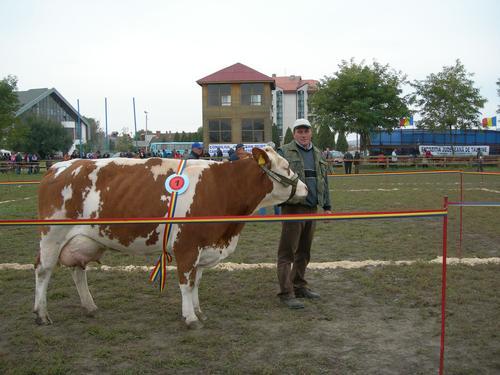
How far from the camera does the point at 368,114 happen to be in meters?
38.6

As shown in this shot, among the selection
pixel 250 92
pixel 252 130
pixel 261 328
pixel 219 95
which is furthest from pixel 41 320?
pixel 250 92

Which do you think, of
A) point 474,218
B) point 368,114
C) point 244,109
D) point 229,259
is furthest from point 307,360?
point 244,109

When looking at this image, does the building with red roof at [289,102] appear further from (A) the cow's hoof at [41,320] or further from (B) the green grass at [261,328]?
(A) the cow's hoof at [41,320]

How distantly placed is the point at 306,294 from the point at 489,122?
43.1 metres

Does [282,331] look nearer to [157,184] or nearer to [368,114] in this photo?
[157,184]

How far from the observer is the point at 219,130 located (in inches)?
1891

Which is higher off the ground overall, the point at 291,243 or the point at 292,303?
the point at 291,243

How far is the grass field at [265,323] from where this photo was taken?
12.6ft

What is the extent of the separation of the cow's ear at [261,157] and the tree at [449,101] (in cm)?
3932

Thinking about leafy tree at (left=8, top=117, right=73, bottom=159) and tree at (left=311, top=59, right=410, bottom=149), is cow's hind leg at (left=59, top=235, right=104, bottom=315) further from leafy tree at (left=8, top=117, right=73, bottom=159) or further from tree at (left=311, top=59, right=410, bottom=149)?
leafy tree at (left=8, top=117, right=73, bottom=159)

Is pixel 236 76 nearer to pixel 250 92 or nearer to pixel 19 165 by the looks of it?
pixel 250 92

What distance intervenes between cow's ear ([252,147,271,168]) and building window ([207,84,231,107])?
44226 mm

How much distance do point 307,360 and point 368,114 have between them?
121ft

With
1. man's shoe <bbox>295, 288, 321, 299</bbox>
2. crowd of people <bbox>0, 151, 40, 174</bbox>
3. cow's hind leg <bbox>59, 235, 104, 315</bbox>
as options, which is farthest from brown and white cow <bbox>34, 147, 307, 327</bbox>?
crowd of people <bbox>0, 151, 40, 174</bbox>
